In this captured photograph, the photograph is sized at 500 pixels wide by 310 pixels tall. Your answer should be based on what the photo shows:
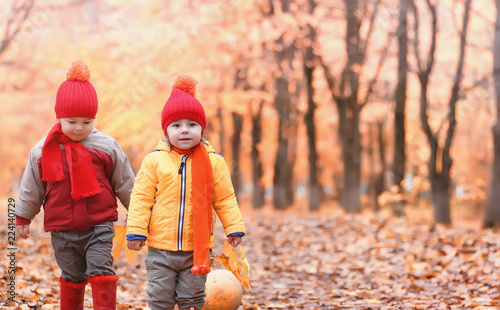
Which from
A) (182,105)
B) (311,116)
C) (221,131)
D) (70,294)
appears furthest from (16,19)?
(221,131)

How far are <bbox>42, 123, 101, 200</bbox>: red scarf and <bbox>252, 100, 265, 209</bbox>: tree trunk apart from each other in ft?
56.5

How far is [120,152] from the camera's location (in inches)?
193

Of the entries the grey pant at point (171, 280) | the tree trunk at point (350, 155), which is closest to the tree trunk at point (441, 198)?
the tree trunk at point (350, 155)

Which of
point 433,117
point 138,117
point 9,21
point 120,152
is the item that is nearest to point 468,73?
Result: point 433,117

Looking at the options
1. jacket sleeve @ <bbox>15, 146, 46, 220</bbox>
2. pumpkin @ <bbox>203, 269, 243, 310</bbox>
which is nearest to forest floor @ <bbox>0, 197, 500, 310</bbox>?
pumpkin @ <bbox>203, 269, 243, 310</bbox>

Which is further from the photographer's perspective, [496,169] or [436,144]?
[436,144]

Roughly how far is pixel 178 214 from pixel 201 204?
175mm

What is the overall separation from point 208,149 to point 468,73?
77.1 feet

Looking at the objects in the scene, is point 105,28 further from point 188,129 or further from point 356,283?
point 188,129

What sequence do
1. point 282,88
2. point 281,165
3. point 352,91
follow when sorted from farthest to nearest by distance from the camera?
point 281,165
point 282,88
point 352,91

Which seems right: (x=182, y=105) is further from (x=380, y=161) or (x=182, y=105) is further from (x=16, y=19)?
(x=380, y=161)

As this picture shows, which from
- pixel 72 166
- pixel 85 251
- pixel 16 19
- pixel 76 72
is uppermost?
pixel 16 19

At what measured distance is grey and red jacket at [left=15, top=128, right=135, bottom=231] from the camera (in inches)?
181

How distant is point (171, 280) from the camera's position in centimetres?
429
